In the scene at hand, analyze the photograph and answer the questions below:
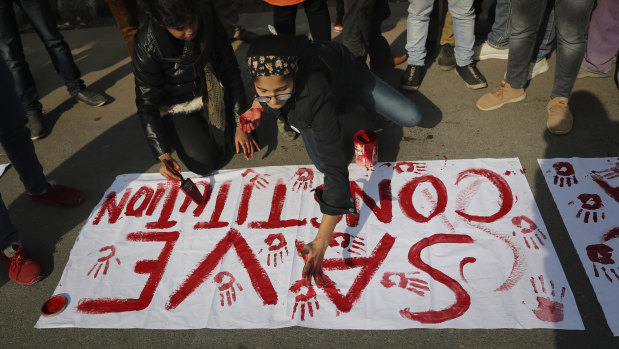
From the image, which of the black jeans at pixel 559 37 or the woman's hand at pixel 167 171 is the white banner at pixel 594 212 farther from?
the woman's hand at pixel 167 171

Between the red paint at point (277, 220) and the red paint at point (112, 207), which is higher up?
the red paint at point (277, 220)

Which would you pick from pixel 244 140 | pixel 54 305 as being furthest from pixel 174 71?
pixel 54 305

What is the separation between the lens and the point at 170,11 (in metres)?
2.13

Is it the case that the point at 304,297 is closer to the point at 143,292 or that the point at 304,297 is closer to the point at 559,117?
the point at 143,292

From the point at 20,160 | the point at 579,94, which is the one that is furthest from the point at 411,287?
the point at 20,160

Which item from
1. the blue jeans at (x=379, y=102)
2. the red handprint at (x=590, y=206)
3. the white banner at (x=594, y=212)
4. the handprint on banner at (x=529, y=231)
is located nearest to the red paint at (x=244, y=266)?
the blue jeans at (x=379, y=102)

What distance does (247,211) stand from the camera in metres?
2.71

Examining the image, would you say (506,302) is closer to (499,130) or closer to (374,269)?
(374,269)

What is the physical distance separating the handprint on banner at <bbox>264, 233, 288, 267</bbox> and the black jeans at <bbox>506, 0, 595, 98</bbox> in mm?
2051

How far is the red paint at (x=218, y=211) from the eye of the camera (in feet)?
8.71

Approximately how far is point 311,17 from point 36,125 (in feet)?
8.10

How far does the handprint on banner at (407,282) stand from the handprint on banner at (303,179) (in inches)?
32.5

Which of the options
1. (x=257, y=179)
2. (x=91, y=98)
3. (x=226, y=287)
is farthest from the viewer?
(x=91, y=98)

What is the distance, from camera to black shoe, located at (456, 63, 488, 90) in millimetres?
3467
